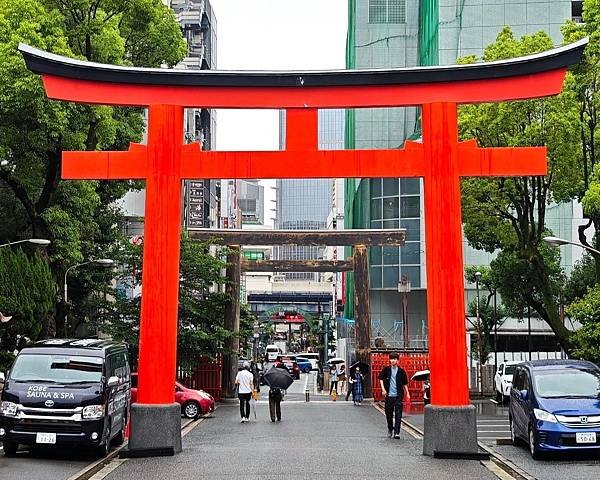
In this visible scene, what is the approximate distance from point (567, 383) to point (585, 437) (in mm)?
1482

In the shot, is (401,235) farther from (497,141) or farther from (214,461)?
(214,461)

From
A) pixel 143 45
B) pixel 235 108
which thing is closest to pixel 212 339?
pixel 143 45

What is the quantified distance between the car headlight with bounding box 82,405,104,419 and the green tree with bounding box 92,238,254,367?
1706cm

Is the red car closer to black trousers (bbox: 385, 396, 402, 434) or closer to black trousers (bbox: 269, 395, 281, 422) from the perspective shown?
black trousers (bbox: 269, 395, 281, 422)

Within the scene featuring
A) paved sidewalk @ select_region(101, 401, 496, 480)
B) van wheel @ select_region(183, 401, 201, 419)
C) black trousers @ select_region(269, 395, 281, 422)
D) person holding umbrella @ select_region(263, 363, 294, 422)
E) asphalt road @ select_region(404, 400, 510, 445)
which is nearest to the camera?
paved sidewalk @ select_region(101, 401, 496, 480)

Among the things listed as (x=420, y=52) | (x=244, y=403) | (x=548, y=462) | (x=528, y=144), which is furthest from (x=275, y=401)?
(x=420, y=52)

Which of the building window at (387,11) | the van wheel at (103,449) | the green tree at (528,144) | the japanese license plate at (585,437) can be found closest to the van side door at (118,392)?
the van wheel at (103,449)

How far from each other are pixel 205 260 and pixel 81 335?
797 centimetres

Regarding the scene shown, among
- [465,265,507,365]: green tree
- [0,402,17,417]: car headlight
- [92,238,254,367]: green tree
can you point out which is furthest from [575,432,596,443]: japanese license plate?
[465,265,507,365]: green tree

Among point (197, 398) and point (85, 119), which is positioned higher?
point (85, 119)

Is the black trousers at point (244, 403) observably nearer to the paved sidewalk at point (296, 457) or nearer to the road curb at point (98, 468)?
the paved sidewalk at point (296, 457)

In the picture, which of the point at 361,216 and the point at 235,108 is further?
the point at 361,216

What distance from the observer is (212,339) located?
1373 inches

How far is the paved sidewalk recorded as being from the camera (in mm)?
13438
